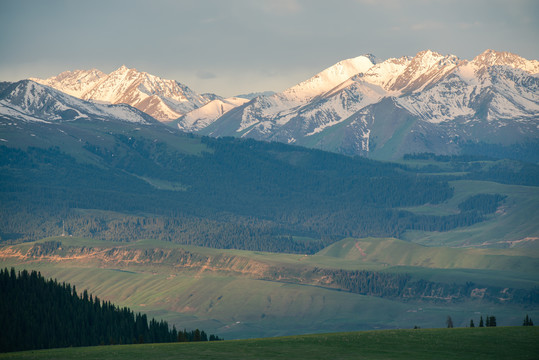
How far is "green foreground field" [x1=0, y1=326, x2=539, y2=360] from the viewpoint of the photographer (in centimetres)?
15200

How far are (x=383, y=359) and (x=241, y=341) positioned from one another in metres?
34.1

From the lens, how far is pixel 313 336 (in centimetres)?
17788

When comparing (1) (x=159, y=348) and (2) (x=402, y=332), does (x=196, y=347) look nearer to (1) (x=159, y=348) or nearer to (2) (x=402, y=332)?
(1) (x=159, y=348)

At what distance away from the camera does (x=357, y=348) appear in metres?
160

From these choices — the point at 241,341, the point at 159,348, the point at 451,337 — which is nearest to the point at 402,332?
the point at 451,337

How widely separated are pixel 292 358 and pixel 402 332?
37.6 metres

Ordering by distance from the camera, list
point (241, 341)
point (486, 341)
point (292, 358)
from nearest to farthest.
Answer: point (292, 358)
point (486, 341)
point (241, 341)

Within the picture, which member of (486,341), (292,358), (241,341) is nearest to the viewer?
(292,358)

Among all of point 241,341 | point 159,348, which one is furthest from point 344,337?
point 159,348

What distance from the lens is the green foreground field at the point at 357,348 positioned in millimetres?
152000

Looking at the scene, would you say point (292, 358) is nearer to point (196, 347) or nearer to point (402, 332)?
point (196, 347)

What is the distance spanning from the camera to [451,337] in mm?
168750

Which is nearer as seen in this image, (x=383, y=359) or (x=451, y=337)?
(x=383, y=359)

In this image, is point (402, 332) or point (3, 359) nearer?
point (3, 359)
